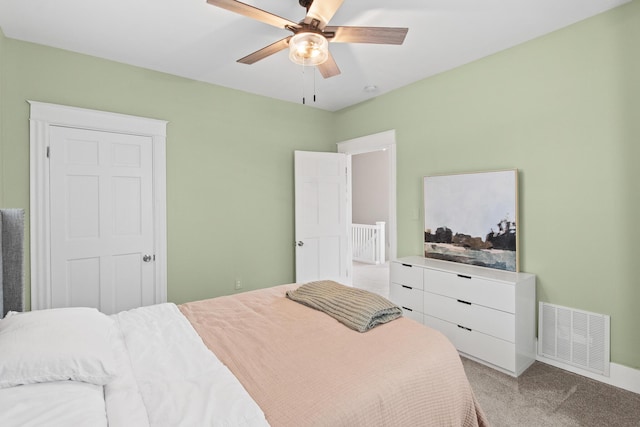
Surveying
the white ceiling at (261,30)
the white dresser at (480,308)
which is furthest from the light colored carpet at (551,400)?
the white ceiling at (261,30)

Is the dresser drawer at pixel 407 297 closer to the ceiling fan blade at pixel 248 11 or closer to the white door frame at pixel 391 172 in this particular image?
the white door frame at pixel 391 172

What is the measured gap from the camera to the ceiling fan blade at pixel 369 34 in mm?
1863

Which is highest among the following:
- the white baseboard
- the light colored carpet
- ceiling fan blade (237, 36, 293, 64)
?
ceiling fan blade (237, 36, 293, 64)

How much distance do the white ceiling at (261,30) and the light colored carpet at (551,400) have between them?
2.67 m

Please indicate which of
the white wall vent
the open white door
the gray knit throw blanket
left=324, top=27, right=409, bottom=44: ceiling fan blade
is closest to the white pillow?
the gray knit throw blanket

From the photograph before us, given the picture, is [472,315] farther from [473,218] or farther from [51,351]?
[51,351]

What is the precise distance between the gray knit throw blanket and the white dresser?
1.03m

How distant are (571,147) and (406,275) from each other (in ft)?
5.68

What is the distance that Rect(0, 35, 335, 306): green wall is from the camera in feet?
8.55

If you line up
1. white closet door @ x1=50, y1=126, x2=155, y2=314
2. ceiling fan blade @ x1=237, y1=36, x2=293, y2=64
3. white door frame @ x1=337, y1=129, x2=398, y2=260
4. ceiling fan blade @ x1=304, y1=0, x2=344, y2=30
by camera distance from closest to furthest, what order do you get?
ceiling fan blade @ x1=304, y1=0, x2=344, y2=30
ceiling fan blade @ x1=237, y1=36, x2=293, y2=64
white closet door @ x1=50, y1=126, x2=155, y2=314
white door frame @ x1=337, y1=129, x2=398, y2=260

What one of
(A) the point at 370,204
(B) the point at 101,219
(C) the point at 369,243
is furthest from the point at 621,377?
(A) the point at 370,204

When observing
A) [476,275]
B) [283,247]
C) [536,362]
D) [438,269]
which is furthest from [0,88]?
[536,362]

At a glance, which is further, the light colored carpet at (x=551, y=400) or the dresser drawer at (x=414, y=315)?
the dresser drawer at (x=414, y=315)

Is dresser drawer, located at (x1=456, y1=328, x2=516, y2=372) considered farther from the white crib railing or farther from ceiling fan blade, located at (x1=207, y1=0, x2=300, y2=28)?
the white crib railing
